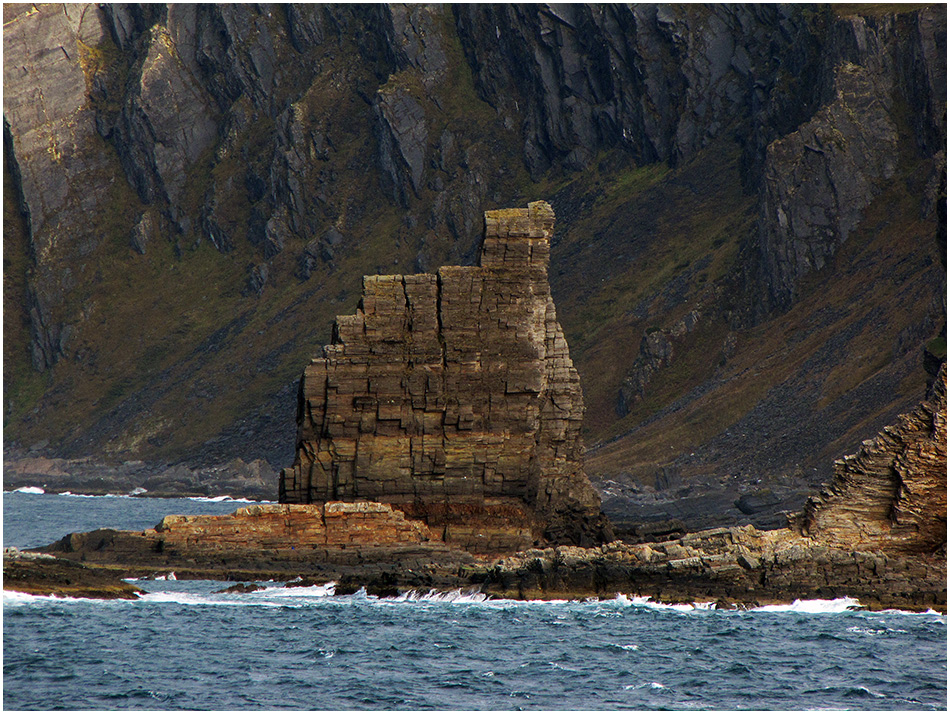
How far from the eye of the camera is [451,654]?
144 feet

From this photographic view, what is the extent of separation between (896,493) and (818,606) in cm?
493

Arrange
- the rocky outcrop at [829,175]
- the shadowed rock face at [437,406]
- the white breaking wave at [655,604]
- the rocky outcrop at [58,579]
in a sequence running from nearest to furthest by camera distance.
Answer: the white breaking wave at [655,604]
the rocky outcrop at [58,579]
the shadowed rock face at [437,406]
the rocky outcrop at [829,175]

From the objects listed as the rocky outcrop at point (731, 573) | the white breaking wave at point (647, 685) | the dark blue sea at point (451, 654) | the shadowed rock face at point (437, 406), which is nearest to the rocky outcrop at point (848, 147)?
the shadowed rock face at point (437, 406)

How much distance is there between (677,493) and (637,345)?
1904 inches

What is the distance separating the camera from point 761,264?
160 metres

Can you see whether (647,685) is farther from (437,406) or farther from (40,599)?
(437,406)

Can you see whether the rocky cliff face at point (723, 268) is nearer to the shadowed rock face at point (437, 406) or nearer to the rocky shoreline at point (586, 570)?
the shadowed rock face at point (437, 406)

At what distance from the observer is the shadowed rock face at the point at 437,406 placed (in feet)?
209

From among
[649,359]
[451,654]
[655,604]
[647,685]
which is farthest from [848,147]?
[647,685]

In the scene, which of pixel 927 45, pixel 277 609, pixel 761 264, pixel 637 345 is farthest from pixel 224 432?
pixel 277 609

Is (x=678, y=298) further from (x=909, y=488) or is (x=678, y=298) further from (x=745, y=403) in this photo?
(x=909, y=488)

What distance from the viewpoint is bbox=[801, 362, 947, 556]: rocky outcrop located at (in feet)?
169

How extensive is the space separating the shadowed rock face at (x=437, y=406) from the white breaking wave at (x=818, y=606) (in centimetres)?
1463

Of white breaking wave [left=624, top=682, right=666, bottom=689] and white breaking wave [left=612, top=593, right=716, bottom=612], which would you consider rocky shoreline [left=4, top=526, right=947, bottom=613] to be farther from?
white breaking wave [left=624, top=682, right=666, bottom=689]
